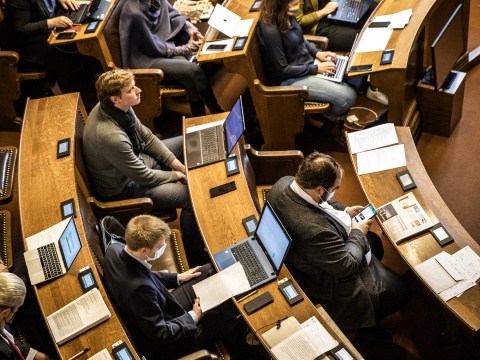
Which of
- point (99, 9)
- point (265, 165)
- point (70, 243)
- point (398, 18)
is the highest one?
point (398, 18)

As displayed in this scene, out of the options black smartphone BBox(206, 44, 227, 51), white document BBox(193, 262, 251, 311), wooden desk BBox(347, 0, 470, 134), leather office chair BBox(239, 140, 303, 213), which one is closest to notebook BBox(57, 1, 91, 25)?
black smartphone BBox(206, 44, 227, 51)

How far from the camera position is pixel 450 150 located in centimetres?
466

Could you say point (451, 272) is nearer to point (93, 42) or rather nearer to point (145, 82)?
point (145, 82)

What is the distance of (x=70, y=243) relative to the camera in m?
3.26

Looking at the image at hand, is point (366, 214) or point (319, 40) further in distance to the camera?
point (319, 40)

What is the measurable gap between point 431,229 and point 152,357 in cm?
163

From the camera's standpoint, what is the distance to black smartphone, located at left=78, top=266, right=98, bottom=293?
3116mm

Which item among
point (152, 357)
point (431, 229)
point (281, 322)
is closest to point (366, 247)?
point (431, 229)

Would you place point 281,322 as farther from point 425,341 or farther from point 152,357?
point 425,341

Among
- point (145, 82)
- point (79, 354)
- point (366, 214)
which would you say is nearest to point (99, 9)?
point (145, 82)

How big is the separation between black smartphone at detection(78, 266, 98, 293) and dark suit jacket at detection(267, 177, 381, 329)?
1.01 metres

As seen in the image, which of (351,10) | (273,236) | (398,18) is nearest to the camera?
(273,236)

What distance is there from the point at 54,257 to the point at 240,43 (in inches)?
80.0

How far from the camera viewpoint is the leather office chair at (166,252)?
3.24 metres
